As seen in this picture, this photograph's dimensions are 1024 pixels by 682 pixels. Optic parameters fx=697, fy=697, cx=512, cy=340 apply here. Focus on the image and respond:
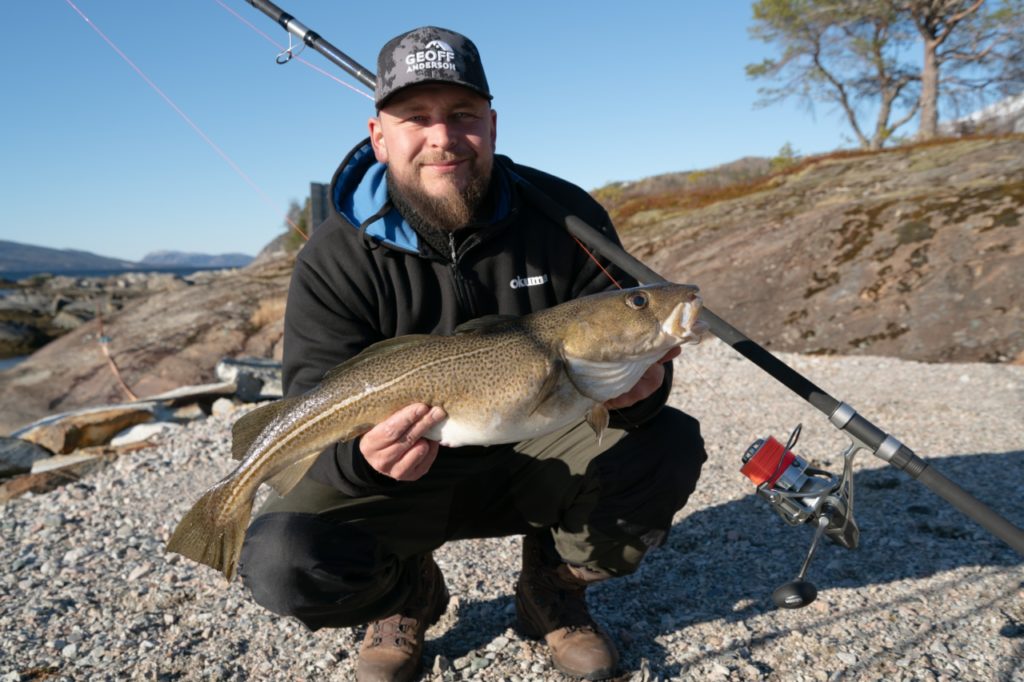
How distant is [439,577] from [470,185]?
1996 millimetres

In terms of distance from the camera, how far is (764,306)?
9.74 m

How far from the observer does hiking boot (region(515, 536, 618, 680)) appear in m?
3.10

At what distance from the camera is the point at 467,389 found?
8.98 feet

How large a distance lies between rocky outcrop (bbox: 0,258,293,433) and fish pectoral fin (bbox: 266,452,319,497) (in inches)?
333

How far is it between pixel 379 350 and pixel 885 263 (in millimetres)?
8448

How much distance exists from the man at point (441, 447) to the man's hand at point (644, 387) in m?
0.01

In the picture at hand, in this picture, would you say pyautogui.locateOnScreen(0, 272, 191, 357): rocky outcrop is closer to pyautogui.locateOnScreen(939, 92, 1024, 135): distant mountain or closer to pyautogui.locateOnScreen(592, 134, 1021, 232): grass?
pyautogui.locateOnScreen(592, 134, 1021, 232): grass

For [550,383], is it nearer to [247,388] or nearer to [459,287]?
[459,287]

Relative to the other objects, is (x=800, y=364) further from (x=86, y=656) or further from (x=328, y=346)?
(x=86, y=656)

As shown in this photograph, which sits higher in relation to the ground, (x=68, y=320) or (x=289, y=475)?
(x=68, y=320)

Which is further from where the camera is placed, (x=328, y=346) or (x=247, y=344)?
(x=247, y=344)

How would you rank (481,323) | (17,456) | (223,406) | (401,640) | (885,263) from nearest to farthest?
(481,323)
(401,640)
(17,456)
(223,406)
(885,263)

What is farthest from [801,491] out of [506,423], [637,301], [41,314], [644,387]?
[41,314]

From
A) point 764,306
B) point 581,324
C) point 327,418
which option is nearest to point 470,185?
point 581,324
